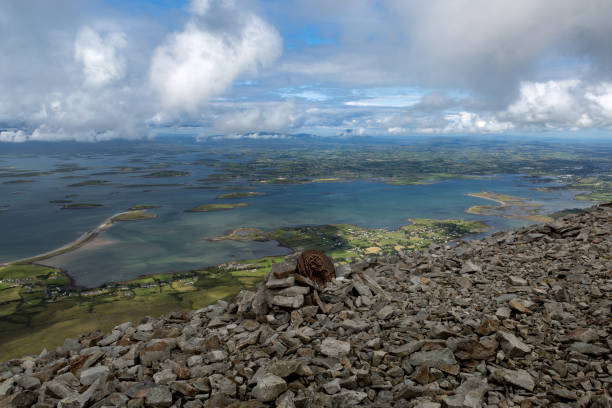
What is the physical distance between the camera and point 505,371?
8477mm

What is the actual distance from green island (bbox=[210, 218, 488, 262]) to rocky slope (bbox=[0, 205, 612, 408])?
94913 millimetres

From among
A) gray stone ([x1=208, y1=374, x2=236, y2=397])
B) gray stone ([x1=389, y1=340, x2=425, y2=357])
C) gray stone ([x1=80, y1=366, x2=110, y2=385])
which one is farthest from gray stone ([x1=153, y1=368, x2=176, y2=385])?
gray stone ([x1=389, y1=340, x2=425, y2=357])

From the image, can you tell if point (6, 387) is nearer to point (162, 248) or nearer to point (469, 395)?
point (469, 395)

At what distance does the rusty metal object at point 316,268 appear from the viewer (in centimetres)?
1697

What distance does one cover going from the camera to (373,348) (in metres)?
10.6

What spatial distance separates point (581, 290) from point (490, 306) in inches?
149

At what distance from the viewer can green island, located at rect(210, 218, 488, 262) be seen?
394 ft

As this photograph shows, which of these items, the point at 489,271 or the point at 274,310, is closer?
the point at 274,310

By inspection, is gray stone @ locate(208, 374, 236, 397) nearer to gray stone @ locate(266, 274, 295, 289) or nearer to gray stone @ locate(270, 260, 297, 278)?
gray stone @ locate(266, 274, 295, 289)

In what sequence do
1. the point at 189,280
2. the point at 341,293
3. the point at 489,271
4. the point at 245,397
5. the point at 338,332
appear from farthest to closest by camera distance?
the point at 189,280
the point at 489,271
the point at 341,293
the point at 338,332
the point at 245,397

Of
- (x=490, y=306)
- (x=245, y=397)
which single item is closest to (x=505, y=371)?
(x=490, y=306)

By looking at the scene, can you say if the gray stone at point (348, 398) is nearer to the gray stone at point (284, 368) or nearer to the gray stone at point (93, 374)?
the gray stone at point (284, 368)

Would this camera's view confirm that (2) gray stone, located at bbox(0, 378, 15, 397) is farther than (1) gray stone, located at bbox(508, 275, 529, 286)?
No

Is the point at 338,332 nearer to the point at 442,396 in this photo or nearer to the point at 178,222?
the point at 442,396
